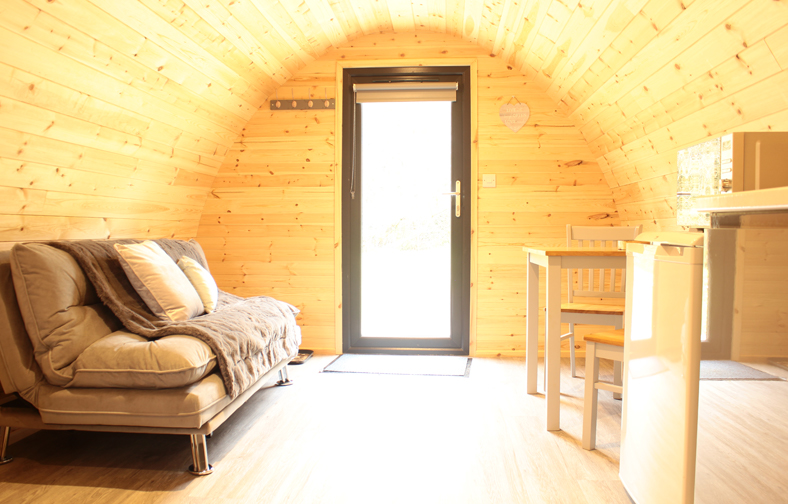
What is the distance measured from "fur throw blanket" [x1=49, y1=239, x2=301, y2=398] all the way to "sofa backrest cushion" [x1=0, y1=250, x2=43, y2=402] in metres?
0.30

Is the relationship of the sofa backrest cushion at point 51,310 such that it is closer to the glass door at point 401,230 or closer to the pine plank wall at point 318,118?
the pine plank wall at point 318,118

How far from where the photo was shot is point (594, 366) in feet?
6.66

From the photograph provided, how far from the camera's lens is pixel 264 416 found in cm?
246

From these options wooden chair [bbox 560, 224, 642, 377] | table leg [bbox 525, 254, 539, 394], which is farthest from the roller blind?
table leg [bbox 525, 254, 539, 394]

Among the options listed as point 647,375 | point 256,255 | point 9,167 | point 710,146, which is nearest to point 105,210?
point 9,167

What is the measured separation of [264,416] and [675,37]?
246 centimetres

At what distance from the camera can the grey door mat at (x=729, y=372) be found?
3.30 feet

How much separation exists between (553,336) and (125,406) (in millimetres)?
1810

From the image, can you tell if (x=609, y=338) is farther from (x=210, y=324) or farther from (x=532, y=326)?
(x=210, y=324)

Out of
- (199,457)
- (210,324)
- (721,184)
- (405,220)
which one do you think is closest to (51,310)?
(210,324)

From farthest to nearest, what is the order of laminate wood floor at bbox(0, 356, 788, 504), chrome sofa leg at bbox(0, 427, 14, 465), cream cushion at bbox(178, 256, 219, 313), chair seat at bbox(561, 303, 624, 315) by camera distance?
cream cushion at bbox(178, 256, 219, 313)
chair seat at bbox(561, 303, 624, 315)
chrome sofa leg at bbox(0, 427, 14, 465)
laminate wood floor at bbox(0, 356, 788, 504)

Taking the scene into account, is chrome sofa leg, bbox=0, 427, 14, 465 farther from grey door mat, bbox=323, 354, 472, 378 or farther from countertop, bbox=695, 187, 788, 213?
countertop, bbox=695, 187, 788, 213

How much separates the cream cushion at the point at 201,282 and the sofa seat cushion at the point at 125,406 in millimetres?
790

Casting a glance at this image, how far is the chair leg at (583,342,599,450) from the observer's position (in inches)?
80.2
